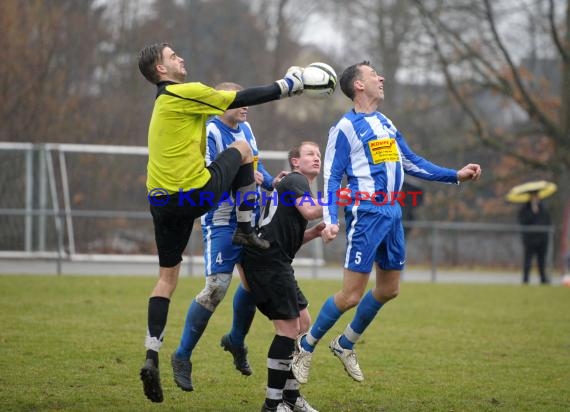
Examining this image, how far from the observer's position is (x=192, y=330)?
6.34m

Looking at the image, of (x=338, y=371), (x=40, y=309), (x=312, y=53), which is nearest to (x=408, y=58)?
(x=312, y=53)

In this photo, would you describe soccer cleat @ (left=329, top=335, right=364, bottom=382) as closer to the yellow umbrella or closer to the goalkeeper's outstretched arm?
the goalkeeper's outstretched arm

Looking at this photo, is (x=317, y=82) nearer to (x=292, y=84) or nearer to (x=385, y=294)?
(x=292, y=84)

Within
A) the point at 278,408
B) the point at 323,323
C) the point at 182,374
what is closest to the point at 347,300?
the point at 323,323

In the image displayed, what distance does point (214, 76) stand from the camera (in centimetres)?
2839

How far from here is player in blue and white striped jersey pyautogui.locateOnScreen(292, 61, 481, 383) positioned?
6.43 m

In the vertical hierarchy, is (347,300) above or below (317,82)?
below

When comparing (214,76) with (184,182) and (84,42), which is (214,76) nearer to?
(84,42)

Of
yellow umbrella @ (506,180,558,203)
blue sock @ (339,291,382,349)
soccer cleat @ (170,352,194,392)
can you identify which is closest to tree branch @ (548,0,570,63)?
yellow umbrella @ (506,180,558,203)

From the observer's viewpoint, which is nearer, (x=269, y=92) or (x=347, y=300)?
(x=269, y=92)

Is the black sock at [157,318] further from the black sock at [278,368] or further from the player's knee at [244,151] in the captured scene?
the player's knee at [244,151]

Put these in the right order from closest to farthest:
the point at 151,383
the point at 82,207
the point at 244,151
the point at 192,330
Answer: the point at 151,383
the point at 244,151
the point at 192,330
the point at 82,207

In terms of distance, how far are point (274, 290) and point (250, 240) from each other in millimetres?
381

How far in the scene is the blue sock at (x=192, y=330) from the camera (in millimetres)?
6289
